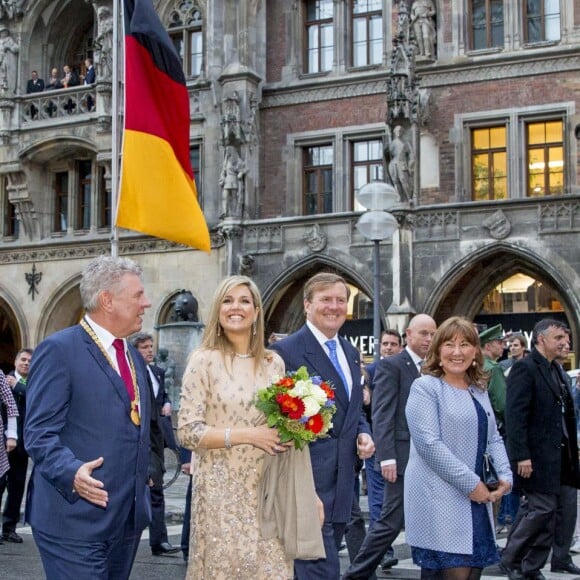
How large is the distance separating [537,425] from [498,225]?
15.4m

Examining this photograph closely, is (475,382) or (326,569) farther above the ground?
(475,382)

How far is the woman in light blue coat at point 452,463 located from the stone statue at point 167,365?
10.2 m

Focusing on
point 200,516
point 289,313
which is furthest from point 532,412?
point 289,313

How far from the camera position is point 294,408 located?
450 cm

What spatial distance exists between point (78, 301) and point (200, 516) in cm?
2514

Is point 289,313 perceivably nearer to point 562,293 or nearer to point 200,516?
point 562,293

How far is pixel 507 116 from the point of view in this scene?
2380 centimetres

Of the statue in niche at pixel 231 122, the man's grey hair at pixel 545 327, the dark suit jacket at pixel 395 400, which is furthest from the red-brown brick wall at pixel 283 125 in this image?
the dark suit jacket at pixel 395 400

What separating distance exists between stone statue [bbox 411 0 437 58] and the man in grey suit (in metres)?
17.9

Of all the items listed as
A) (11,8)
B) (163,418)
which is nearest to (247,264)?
(11,8)

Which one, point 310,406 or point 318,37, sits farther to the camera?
point 318,37

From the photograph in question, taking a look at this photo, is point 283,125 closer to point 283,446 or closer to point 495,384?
point 495,384

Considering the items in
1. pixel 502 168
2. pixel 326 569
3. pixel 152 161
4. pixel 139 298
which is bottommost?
pixel 326 569

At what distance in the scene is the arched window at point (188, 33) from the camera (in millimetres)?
27484
